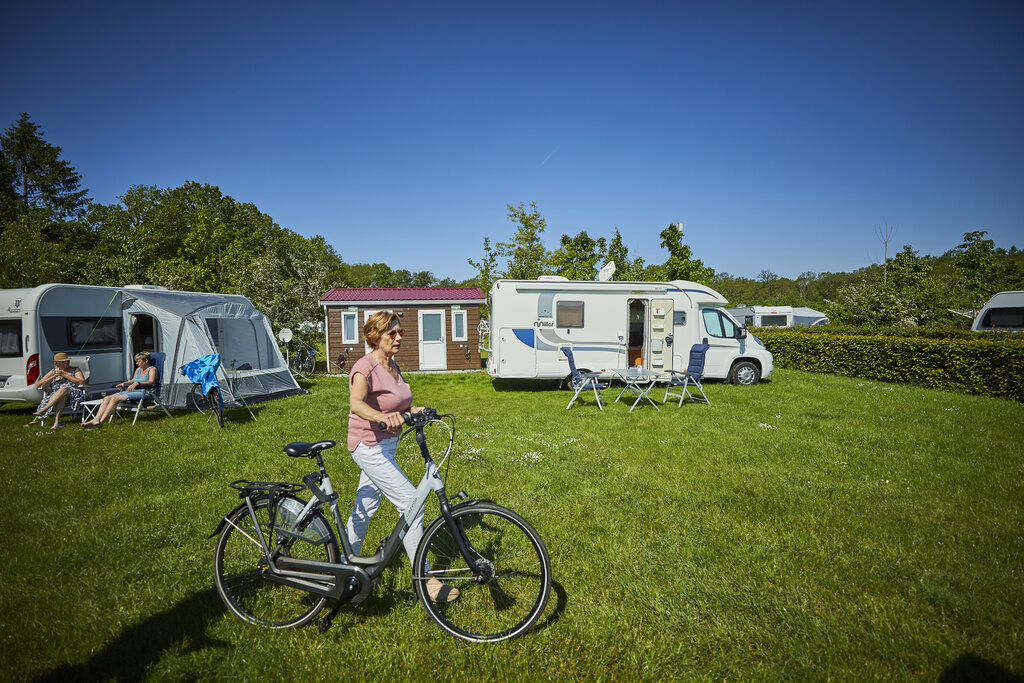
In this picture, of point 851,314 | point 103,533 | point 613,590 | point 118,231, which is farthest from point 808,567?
point 118,231

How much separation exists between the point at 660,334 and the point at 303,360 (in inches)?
472

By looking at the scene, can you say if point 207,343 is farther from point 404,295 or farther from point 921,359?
point 921,359

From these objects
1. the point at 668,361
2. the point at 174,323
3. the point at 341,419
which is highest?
the point at 174,323

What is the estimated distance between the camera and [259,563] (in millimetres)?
2711

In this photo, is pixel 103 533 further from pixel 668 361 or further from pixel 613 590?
pixel 668 361

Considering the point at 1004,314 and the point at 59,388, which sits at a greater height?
the point at 1004,314

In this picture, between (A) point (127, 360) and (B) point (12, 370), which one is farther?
(A) point (127, 360)

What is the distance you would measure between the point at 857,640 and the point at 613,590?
134 centimetres

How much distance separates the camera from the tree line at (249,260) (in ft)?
57.0

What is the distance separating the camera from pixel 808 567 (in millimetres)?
3355

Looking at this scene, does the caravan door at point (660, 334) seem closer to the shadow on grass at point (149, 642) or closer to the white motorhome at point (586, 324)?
the white motorhome at point (586, 324)

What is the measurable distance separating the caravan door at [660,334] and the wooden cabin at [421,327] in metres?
6.68

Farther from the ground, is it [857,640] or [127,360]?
[127,360]

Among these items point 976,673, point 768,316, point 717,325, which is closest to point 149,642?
point 976,673
